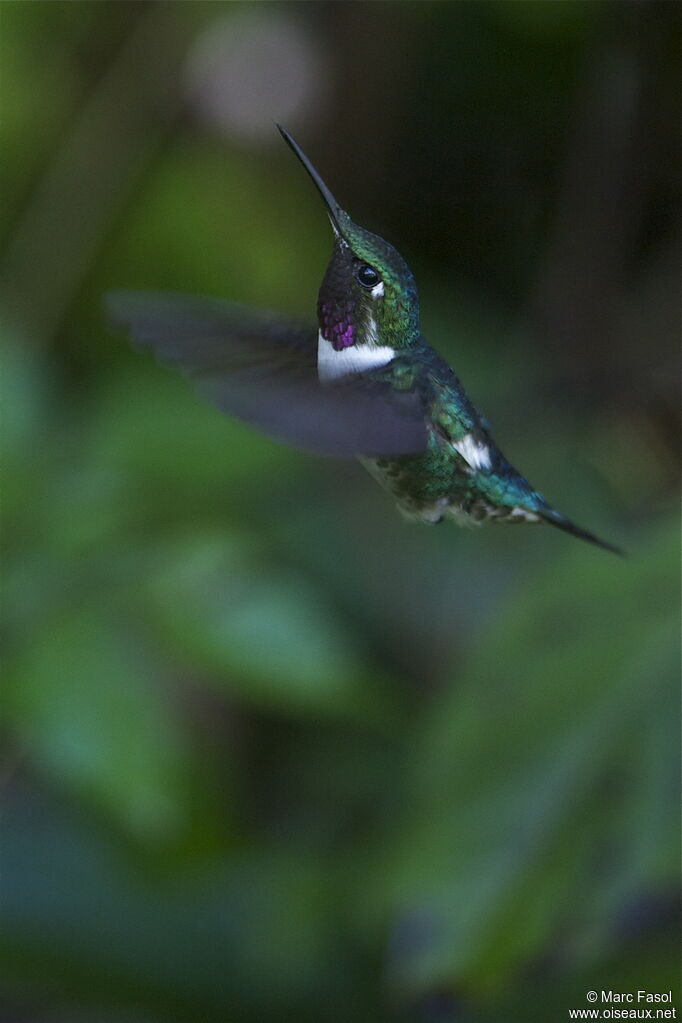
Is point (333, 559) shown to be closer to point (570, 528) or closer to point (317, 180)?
point (570, 528)

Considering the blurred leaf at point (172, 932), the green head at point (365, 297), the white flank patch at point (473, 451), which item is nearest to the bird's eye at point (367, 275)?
the green head at point (365, 297)

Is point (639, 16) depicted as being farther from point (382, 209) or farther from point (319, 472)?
point (319, 472)

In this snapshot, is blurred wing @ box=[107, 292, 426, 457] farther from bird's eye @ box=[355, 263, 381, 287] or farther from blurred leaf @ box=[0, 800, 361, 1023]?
blurred leaf @ box=[0, 800, 361, 1023]

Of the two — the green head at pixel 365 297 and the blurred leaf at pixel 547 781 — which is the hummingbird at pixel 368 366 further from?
the blurred leaf at pixel 547 781

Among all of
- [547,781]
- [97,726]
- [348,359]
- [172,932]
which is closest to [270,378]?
[348,359]

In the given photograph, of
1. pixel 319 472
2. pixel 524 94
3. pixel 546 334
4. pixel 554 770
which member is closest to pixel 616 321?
pixel 546 334

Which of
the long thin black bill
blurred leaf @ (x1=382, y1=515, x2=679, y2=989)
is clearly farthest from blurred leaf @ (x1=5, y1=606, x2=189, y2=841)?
the long thin black bill
